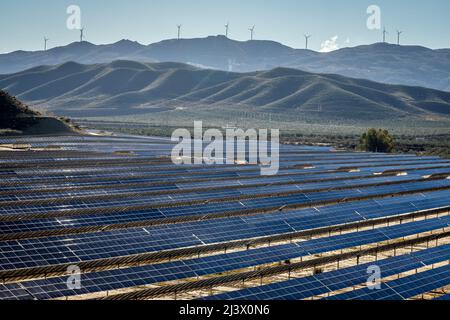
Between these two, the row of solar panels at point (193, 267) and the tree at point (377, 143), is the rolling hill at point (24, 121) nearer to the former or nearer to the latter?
the tree at point (377, 143)

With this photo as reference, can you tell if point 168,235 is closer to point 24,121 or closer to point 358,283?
point 358,283

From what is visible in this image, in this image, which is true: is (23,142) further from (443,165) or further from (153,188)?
(443,165)

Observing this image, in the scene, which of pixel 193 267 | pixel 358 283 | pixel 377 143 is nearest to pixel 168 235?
pixel 193 267

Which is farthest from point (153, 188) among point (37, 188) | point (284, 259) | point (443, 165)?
point (443, 165)

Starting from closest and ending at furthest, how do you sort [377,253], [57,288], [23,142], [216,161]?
1. [57,288]
2. [377,253]
3. [216,161]
4. [23,142]
